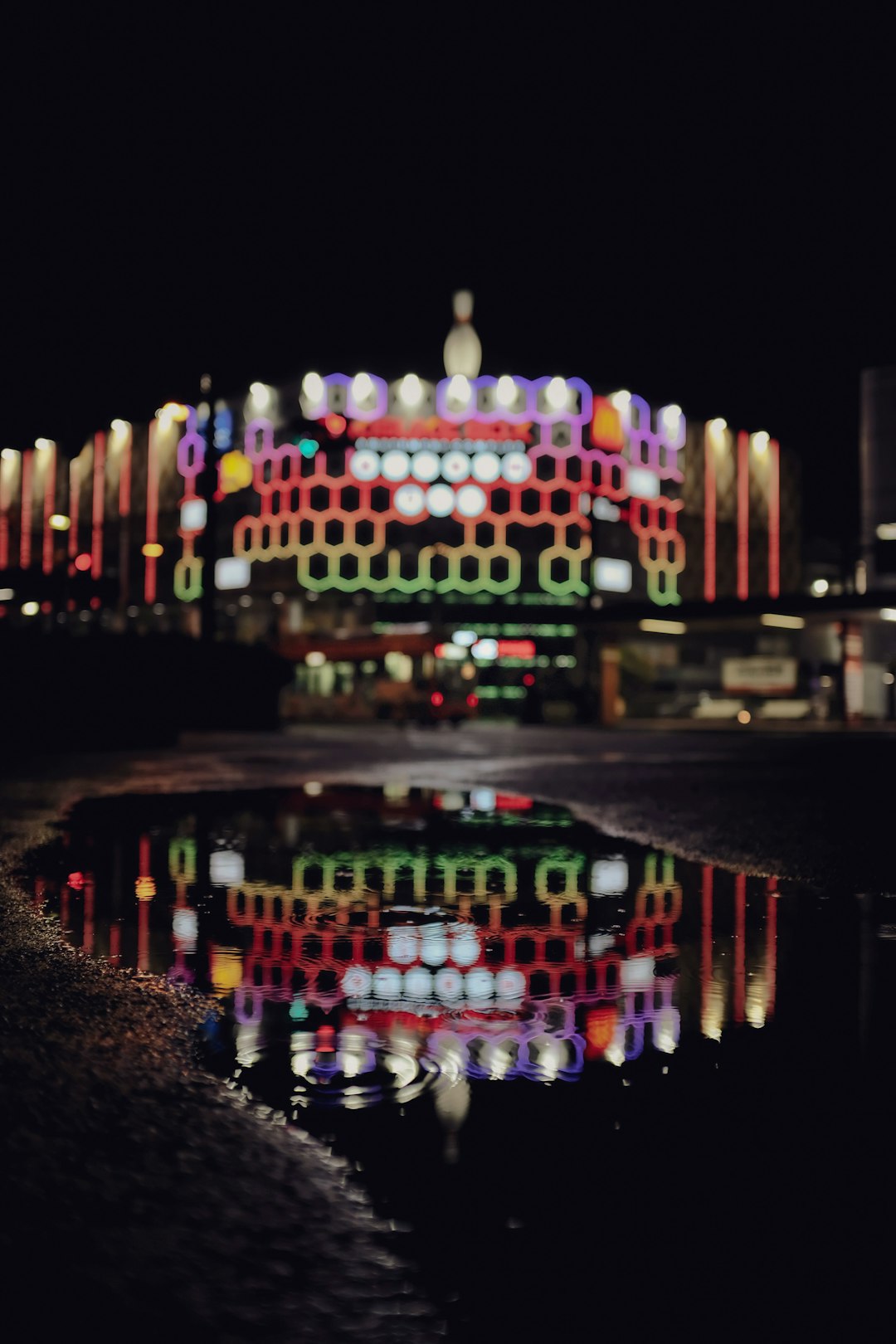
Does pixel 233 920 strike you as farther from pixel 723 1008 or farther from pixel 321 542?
pixel 321 542

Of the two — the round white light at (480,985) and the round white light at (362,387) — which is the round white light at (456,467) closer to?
the round white light at (362,387)

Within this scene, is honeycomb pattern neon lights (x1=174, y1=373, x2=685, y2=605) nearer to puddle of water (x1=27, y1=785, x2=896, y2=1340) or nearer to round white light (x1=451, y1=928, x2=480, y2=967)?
puddle of water (x1=27, y1=785, x2=896, y2=1340)

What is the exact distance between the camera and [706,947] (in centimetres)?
418

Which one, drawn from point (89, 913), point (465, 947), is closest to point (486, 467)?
point (89, 913)

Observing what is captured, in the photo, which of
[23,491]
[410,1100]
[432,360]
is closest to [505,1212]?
[410,1100]

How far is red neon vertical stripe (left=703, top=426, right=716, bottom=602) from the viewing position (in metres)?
70.8

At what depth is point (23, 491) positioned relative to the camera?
85125mm

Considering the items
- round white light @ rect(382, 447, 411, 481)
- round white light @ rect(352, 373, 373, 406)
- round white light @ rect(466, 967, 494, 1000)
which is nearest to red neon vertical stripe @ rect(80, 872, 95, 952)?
round white light @ rect(466, 967, 494, 1000)

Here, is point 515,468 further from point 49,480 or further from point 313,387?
point 49,480

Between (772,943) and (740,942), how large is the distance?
0.11 metres

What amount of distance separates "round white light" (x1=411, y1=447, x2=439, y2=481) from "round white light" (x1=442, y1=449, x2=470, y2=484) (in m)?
0.58

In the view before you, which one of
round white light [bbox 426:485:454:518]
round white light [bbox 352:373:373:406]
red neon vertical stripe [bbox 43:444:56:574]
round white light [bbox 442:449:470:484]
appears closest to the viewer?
round white light [bbox 426:485:454:518]

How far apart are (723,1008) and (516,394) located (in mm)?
63288

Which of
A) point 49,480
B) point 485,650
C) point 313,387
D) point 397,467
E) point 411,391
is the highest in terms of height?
point 313,387
